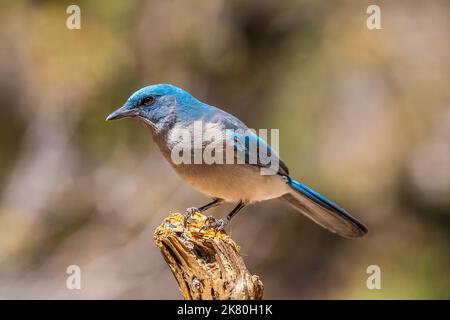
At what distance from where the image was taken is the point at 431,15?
7719 mm

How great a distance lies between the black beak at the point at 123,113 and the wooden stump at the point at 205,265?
3.55ft

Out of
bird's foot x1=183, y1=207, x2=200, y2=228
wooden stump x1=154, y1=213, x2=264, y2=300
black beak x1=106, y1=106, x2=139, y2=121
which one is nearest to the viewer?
wooden stump x1=154, y1=213, x2=264, y2=300

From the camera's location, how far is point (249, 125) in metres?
7.70

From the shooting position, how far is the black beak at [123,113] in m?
4.85

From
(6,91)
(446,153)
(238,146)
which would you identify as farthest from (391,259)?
(6,91)

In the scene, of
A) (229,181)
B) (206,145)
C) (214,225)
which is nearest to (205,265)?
(214,225)

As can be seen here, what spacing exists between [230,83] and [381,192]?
2.14 metres

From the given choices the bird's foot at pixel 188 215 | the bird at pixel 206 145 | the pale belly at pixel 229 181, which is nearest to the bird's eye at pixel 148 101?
the bird at pixel 206 145

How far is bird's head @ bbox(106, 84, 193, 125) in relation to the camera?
16.1 feet

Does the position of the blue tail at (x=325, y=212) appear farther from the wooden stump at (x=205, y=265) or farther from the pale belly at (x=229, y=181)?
the wooden stump at (x=205, y=265)

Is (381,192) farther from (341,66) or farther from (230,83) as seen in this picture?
(230,83)

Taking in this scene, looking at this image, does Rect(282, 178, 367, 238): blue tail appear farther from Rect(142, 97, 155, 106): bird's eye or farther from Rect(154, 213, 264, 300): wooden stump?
Rect(154, 213, 264, 300): wooden stump

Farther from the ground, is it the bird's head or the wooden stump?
the bird's head

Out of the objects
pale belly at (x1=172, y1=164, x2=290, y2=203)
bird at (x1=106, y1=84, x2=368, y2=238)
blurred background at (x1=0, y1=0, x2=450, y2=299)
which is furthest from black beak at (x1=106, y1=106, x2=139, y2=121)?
blurred background at (x1=0, y1=0, x2=450, y2=299)
